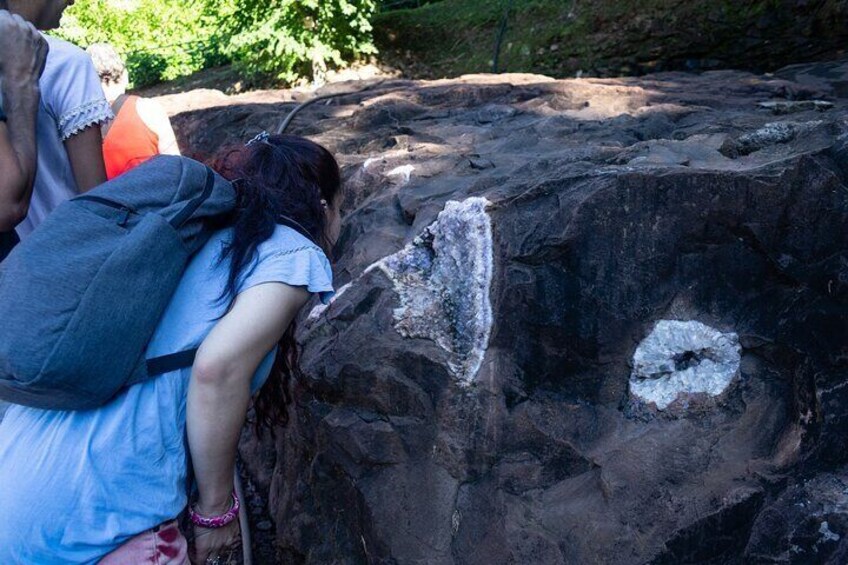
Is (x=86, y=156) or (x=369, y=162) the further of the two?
(x=369, y=162)

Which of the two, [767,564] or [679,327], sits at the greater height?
[679,327]

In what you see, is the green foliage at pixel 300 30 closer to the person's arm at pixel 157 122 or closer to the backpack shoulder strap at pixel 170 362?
the person's arm at pixel 157 122

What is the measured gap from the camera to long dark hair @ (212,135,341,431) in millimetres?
1572

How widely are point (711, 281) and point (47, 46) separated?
1.65 meters

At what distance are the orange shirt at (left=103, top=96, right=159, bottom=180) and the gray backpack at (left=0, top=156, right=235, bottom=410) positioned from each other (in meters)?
1.73

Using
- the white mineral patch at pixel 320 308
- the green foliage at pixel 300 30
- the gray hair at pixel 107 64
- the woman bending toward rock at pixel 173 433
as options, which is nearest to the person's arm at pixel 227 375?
the woman bending toward rock at pixel 173 433

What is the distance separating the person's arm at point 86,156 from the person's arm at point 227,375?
0.74 metres

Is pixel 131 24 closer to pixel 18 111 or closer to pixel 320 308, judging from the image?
pixel 320 308

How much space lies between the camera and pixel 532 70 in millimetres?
9062

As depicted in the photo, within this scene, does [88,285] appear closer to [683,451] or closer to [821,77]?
[683,451]

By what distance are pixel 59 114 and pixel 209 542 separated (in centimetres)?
103

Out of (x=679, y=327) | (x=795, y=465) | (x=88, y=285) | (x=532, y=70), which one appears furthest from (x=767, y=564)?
(x=532, y=70)

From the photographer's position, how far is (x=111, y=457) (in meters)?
1.43

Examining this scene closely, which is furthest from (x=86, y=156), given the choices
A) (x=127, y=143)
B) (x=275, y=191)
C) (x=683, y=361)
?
(x=683, y=361)
